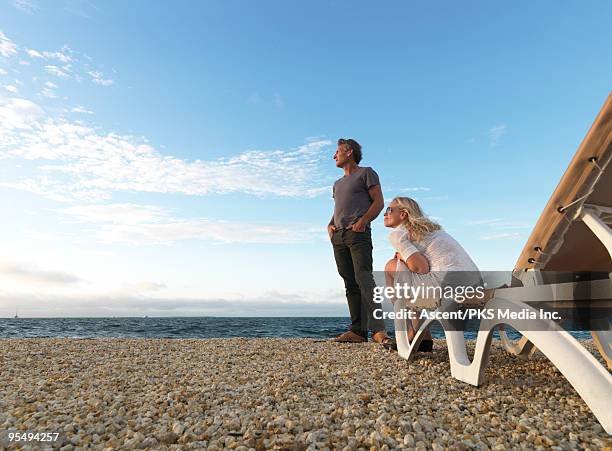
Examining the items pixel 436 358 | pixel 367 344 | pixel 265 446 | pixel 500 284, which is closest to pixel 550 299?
pixel 500 284

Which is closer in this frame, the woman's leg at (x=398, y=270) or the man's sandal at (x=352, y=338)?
the woman's leg at (x=398, y=270)

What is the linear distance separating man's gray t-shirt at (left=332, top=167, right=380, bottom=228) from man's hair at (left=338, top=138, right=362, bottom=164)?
12.4 inches

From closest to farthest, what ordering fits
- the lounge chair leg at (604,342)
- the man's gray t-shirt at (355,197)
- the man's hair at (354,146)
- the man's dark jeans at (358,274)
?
the lounge chair leg at (604,342)
the man's dark jeans at (358,274)
the man's gray t-shirt at (355,197)
the man's hair at (354,146)

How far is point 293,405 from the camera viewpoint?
3.19 metres

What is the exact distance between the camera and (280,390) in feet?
11.8

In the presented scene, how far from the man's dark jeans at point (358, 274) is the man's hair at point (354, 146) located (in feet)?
4.06

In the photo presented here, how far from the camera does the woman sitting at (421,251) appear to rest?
4168mm

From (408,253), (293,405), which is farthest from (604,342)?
(293,405)

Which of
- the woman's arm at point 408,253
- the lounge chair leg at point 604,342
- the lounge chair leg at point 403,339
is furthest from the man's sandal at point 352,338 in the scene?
the lounge chair leg at point 604,342

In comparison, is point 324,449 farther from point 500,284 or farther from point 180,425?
point 500,284

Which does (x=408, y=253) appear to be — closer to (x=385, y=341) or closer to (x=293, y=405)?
(x=293, y=405)

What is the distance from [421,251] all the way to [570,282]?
1667mm

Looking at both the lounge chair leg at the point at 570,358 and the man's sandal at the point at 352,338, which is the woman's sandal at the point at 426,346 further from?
the lounge chair leg at the point at 570,358

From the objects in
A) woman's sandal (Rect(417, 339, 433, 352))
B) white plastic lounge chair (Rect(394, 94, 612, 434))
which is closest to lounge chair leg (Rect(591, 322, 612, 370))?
white plastic lounge chair (Rect(394, 94, 612, 434))
